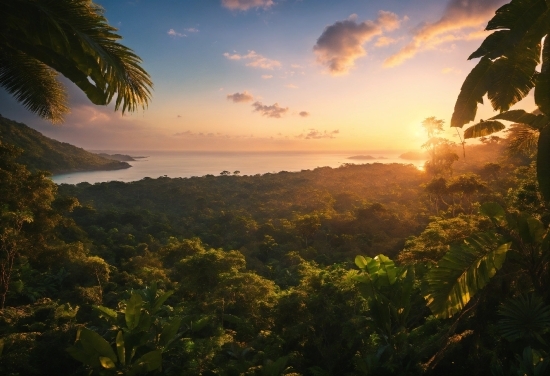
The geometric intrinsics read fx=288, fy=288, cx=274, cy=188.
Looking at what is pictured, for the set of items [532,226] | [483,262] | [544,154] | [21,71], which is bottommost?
[483,262]

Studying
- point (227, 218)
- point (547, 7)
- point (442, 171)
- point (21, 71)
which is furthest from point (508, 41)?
point (442, 171)

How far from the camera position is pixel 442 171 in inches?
1180

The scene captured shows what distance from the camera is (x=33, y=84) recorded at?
16.3ft

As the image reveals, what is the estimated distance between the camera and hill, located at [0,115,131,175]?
152ft

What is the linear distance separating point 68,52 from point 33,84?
99.6 inches

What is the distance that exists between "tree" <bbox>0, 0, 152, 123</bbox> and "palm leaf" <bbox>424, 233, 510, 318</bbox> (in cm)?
476

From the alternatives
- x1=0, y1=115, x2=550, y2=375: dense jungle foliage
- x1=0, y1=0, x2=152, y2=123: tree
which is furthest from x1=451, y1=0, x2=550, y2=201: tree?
x1=0, y1=0, x2=152, y2=123: tree

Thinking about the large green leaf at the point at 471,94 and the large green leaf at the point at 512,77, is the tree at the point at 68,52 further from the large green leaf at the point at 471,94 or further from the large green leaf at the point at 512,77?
the large green leaf at the point at 512,77

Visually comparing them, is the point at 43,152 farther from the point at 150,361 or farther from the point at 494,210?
the point at 494,210

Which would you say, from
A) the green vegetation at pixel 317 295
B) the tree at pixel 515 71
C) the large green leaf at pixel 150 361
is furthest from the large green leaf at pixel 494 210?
the large green leaf at pixel 150 361

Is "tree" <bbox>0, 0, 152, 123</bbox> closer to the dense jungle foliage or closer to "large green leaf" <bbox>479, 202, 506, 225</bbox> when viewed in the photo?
the dense jungle foliage

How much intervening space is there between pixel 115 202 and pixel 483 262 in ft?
129

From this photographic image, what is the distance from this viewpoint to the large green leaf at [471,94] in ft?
13.8

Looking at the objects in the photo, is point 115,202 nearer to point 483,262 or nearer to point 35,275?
point 35,275
